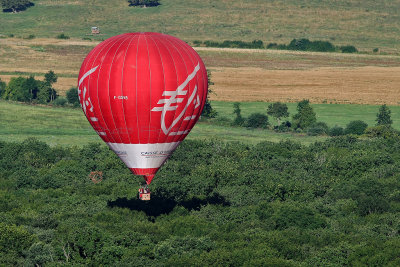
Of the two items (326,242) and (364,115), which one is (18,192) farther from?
(364,115)

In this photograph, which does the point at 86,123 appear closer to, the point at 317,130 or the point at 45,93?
the point at 45,93

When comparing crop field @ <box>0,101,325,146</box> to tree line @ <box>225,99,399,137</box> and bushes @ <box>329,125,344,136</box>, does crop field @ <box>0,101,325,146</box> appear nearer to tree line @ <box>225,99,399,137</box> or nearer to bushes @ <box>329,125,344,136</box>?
tree line @ <box>225,99,399,137</box>

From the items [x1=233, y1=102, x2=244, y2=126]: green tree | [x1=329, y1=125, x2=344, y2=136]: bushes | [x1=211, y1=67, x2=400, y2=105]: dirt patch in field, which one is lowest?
[x1=211, y1=67, x2=400, y2=105]: dirt patch in field

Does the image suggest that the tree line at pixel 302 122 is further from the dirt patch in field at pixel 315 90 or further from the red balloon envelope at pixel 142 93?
the red balloon envelope at pixel 142 93

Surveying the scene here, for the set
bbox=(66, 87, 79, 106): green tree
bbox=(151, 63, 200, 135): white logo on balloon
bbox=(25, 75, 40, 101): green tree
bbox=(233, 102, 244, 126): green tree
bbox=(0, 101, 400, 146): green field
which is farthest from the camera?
bbox=(25, 75, 40, 101): green tree

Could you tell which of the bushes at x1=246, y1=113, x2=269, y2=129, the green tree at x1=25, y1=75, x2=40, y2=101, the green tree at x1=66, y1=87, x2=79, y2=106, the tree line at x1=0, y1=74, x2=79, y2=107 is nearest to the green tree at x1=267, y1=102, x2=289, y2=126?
the bushes at x1=246, y1=113, x2=269, y2=129

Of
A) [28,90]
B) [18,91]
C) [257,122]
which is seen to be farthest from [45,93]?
[257,122]

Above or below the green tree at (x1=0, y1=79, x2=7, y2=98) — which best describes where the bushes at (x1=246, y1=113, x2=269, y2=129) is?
above
